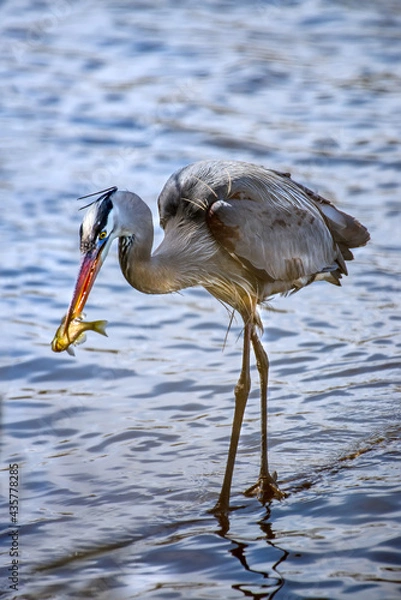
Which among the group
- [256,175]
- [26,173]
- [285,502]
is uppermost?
[256,175]

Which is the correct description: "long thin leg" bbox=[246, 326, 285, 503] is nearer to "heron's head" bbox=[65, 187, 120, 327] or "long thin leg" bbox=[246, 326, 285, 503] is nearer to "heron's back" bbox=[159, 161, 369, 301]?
"heron's back" bbox=[159, 161, 369, 301]

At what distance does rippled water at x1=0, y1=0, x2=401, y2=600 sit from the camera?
555 centimetres

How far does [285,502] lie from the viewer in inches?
241

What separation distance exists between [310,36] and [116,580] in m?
13.2

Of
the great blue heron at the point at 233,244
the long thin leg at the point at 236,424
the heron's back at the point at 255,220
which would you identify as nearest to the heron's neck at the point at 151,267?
the great blue heron at the point at 233,244

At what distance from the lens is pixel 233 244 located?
6.28 meters

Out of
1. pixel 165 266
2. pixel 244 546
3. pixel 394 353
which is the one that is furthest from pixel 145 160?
pixel 244 546

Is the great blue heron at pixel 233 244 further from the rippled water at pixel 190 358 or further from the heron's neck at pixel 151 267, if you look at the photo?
the rippled water at pixel 190 358

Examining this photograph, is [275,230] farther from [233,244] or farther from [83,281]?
[83,281]

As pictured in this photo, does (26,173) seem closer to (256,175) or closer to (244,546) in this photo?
(256,175)

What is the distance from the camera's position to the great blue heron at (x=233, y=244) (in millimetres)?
6051

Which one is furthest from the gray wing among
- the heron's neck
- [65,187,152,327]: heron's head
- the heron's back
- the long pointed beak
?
the long pointed beak

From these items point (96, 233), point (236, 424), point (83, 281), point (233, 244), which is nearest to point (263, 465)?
point (236, 424)

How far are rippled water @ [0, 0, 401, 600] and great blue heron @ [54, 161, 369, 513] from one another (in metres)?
0.53
